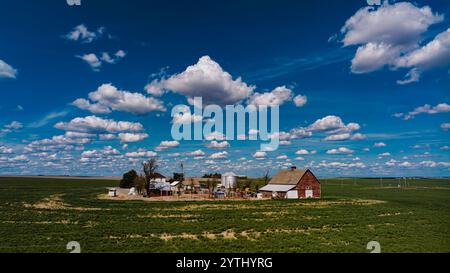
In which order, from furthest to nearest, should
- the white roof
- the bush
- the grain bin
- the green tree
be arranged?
1. the bush
2. the grain bin
3. the green tree
4. the white roof

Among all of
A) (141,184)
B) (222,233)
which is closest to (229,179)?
(141,184)

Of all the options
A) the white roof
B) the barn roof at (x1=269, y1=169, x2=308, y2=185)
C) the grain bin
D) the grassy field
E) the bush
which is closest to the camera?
the grassy field

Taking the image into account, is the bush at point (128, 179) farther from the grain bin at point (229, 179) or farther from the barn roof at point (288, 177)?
the barn roof at point (288, 177)

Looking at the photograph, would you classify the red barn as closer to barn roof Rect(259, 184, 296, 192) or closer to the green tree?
barn roof Rect(259, 184, 296, 192)

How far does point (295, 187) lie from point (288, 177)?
147 inches

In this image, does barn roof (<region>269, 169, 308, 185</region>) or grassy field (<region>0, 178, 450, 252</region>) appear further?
barn roof (<region>269, 169, 308, 185</region>)

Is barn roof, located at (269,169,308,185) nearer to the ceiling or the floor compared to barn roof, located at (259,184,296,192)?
nearer to the ceiling

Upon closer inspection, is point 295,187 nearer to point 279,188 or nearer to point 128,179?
point 279,188

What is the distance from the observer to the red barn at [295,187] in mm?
59719

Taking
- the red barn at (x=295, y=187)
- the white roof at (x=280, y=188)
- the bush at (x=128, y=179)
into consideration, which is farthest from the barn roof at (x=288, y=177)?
the bush at (x=128, y=179)

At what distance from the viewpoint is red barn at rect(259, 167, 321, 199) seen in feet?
196

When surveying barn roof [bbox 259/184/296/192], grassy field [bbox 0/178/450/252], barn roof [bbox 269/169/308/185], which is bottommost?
grassy field [bbox 0/178/450/252]

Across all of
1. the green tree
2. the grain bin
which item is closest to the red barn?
the grain bin

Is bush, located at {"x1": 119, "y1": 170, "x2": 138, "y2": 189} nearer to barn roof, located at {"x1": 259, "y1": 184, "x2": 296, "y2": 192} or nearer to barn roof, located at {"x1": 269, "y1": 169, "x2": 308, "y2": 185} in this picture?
barn roof, located at {"x1": 259, "y1": 184, "x2": 296, "y2": 192}
